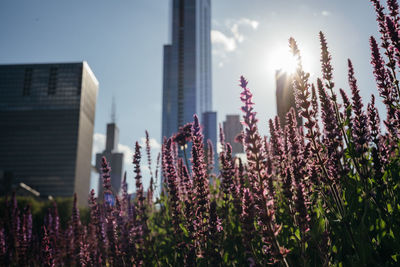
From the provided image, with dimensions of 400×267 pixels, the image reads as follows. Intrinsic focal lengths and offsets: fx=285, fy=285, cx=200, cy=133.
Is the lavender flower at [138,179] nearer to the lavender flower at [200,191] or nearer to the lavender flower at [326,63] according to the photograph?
the lavender flower at [200,191]

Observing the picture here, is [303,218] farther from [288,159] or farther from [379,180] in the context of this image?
[288,159]

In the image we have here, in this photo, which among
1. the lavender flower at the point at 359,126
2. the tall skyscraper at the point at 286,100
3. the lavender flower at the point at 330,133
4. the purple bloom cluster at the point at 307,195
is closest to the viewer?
the purple bloom cluster at the point at 307,195

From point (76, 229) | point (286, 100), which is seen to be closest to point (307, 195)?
point (286, 100)

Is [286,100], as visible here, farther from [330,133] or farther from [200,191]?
[200,191]

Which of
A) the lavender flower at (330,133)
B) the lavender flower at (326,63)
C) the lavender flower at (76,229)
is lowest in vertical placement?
the lavender flower at (76,229)

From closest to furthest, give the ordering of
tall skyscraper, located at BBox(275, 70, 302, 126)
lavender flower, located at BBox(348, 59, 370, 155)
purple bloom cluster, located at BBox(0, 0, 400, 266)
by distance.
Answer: purple bloom cluster, located at BBox(0, 0, 400, 266), lavender flower, located at BBox(348, 59, 370, 155), tall skyscraper, located at BBox(275, 70, 302, 126)

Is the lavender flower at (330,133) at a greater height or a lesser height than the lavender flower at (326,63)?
lesser

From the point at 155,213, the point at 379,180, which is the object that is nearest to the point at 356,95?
the point at 379,180

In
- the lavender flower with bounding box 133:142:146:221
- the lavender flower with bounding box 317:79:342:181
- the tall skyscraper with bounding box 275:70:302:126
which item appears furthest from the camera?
the lavender flower with bounding box 133:142:146:221

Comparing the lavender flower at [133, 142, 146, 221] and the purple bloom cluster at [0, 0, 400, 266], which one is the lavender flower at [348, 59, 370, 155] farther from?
the lavender flower at [133, 142, 146, 221]

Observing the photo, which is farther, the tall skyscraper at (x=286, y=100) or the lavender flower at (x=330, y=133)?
the tall skyscraper at (x=286, y=100)

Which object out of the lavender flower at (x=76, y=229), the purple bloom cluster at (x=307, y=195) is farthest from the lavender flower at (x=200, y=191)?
the lavender flower at (x=76, y=229)

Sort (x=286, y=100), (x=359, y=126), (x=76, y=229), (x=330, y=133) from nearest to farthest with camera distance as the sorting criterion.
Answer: (x=330, y=133) → (x=359, y=126) → (x=286, y=100) → (x=76, y=229)

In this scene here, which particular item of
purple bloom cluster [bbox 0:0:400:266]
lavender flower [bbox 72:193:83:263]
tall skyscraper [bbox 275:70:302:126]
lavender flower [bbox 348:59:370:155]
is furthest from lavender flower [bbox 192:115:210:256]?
lavender flower [bbox 72:193:83:263]
